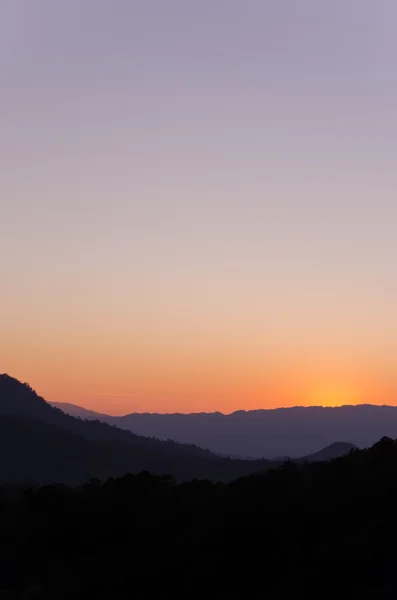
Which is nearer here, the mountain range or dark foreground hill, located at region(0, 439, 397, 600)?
dark foreground hill, located at region(0, 439, 397, 600)

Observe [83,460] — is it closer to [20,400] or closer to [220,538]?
[20,400]

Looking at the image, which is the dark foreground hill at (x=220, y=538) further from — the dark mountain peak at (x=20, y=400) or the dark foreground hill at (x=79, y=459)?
the dark mountain peak at (x=20, y=400)

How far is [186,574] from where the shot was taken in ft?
75.7

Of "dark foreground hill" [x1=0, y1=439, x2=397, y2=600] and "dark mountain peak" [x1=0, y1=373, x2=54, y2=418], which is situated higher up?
"dark mountain peak" [x1=0, y1=373, x2=54, y2=418]

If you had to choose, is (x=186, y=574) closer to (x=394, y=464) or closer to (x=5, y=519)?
(x=394, y=464)

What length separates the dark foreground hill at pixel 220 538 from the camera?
21.1 m

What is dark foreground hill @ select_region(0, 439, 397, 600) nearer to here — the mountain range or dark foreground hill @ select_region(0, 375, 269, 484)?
the mountain range

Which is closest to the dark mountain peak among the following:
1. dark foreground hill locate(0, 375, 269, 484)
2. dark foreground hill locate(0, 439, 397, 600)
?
dark foreground hill locate(0, 375, 269, 484)

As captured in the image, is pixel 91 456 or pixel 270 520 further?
pixel 91 456

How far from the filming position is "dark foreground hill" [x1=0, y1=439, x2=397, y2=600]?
21125 millimetres

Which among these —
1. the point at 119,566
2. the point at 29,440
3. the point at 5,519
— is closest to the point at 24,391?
the point at 29,440

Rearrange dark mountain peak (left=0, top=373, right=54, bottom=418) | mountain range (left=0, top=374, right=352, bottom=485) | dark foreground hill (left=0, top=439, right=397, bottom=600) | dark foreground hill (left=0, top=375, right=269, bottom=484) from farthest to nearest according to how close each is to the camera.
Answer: dark mountain peak (left=0, top=373, right=54, bottom=418), dark foreground hill (left=0, top=375, right=269, bottom=484), mountain range (left=0, top=374, right=352, bottom=485), dark foreground hill (left=0, top=439, right=397, bottom=600)

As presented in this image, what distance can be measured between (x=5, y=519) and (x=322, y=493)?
50.0 ft

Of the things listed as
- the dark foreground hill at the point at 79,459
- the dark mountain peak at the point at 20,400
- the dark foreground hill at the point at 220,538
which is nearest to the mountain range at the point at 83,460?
the dark foreground hill at the point at 79,459
